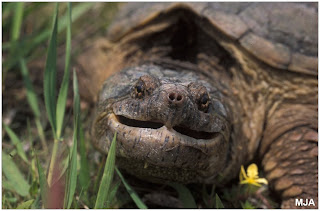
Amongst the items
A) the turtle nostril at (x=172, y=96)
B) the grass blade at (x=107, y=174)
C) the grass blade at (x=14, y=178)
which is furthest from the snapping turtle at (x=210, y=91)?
the grass blade at (x=14, y=178)

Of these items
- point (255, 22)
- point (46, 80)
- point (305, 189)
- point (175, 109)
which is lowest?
point (305, 189)

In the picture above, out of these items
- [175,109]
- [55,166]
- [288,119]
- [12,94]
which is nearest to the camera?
[175,109]

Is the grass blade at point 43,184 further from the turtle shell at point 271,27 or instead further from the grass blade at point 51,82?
the turtle shell at point 271,27

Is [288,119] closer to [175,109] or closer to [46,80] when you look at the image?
[175,109]

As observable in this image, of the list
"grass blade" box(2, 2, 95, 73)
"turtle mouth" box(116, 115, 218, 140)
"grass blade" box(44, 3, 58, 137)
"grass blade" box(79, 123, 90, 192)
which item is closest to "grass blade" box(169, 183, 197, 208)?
"turtle mouth" box(116, 115, 218, 140)

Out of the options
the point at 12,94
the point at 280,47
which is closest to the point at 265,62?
the point at 280,47

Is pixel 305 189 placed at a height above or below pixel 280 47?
below

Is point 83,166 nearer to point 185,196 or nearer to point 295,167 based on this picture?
point 185,196

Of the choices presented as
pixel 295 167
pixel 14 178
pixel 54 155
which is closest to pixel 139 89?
pixel 54 155
